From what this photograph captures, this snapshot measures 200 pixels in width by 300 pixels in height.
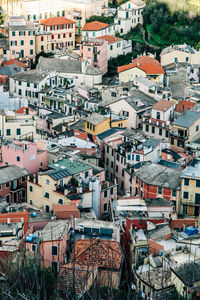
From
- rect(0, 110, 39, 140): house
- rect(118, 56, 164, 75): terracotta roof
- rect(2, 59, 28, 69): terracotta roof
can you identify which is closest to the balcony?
rect(0, 110, 39, 140): house

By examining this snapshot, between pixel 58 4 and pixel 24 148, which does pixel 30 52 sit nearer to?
pixel 58 4

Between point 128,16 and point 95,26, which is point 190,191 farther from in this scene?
point 128,16

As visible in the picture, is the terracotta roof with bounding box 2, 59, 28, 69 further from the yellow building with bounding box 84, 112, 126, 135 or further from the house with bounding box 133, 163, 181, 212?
the house with bounding box 133, 163, 181, 212

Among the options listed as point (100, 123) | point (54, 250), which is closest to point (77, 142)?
point (100, 123)

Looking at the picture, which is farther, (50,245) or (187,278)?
(50,245)

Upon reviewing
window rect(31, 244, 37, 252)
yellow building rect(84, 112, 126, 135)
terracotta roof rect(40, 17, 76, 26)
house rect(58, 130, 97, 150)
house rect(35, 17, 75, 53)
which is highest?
terracotta roof rect(40, 17, 76, 26)

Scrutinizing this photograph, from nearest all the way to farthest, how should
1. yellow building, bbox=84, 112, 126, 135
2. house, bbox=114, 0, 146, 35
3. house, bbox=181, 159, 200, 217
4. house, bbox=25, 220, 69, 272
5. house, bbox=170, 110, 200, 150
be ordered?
1. house, bbox=25, 220, 69, 272
2. house, bbox=181, 159, 200, 217
3. house, bbox=170, 110, 200, 150
4. yellow building, bbox=84, 112, 126, 135
5. house, bbox=114, 0, 146, 35

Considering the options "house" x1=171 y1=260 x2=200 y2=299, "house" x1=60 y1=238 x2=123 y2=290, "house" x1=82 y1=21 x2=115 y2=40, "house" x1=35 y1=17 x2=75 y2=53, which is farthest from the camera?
"house" x1=82 y1=21 x2=115 y2=40

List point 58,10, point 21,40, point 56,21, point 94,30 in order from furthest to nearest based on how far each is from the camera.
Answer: point 58,10
point 56,21
point 94,30
point 21,40
